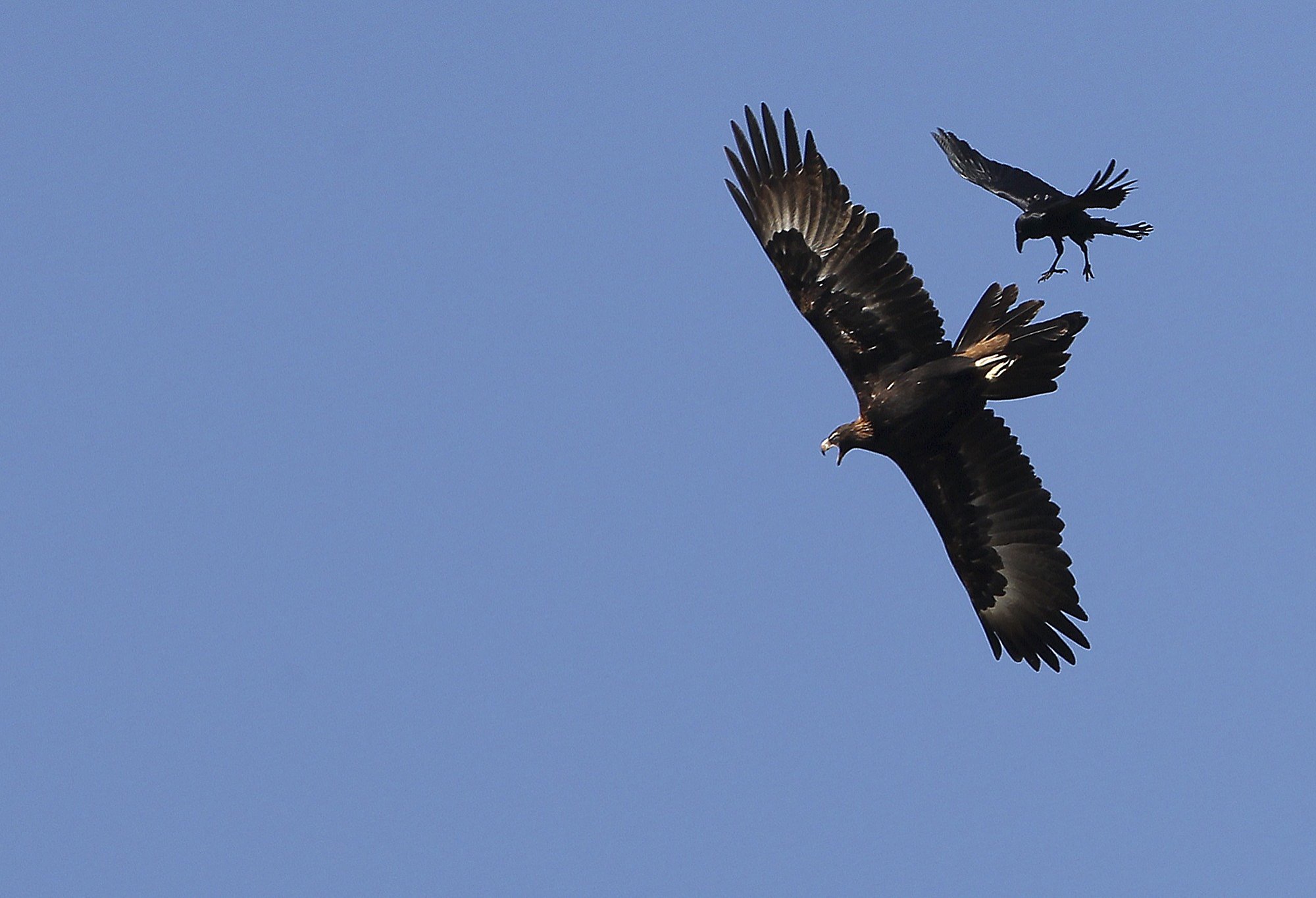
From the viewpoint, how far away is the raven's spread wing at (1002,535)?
17.0 m

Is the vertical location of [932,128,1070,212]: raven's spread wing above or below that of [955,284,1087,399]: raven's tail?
above

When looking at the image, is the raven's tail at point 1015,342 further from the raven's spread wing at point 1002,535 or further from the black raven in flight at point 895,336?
the raven's spread wing at point 1002,535

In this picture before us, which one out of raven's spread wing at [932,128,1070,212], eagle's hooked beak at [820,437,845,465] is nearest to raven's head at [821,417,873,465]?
eagle's hooked beak at [820,437,845,465]

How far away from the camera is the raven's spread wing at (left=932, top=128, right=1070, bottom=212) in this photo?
17.7 metres

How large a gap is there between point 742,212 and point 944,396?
2.31 meters

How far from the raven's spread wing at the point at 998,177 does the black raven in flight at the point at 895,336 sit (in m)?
2.11

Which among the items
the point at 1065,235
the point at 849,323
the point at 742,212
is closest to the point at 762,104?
the point at 742,212

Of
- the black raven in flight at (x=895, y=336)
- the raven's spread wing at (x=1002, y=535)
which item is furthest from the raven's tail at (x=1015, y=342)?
the raven's spread wing at (x=1002, y=535)

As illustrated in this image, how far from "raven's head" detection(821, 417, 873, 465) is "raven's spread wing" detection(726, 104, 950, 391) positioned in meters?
0.33

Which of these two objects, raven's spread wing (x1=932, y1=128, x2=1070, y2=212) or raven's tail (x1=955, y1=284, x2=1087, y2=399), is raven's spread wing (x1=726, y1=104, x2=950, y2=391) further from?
raven's spread wing (x1=932, y1=128, x2=1070, y2=212)

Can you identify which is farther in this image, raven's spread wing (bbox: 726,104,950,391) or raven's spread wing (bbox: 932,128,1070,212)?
raven's spread wing (bbox: 932,128,1070,212)

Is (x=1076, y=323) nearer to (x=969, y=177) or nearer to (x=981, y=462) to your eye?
(x=981, y=462)

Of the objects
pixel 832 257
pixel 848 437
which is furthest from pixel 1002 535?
pixel 832 257

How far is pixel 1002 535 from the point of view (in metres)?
17.5
